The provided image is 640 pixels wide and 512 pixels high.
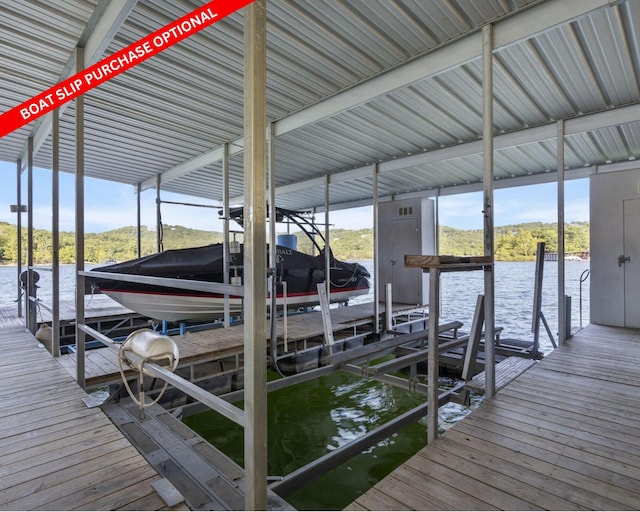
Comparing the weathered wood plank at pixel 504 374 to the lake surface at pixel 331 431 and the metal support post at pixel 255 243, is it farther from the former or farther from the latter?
the metal support post at pixel 255 243

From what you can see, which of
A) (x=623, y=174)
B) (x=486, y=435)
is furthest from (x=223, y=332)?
(x=623, y=174)

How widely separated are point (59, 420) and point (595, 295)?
23.8 feet

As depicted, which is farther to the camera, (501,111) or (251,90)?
(501,111)

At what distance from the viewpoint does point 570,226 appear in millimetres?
10195

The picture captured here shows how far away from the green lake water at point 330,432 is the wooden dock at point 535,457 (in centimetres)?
150

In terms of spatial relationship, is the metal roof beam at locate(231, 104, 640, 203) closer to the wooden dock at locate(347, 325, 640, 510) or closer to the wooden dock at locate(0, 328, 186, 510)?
the wooden dock at locate(347, 325, 640, 510)

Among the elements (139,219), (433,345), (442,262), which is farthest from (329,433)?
(139,219)

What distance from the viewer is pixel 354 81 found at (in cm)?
418

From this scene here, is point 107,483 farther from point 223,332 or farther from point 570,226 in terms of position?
point 570,226

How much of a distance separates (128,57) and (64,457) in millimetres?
3655

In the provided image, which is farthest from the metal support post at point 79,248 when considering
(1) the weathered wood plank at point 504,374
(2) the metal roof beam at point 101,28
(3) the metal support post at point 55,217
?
(1) the weathered wood plank at point 504,374

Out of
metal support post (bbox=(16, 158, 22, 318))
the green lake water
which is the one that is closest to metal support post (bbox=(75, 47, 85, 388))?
the green lake water

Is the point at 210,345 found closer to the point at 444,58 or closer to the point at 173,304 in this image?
the point at 173,304

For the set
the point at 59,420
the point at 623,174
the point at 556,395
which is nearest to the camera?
the point at 59,420
